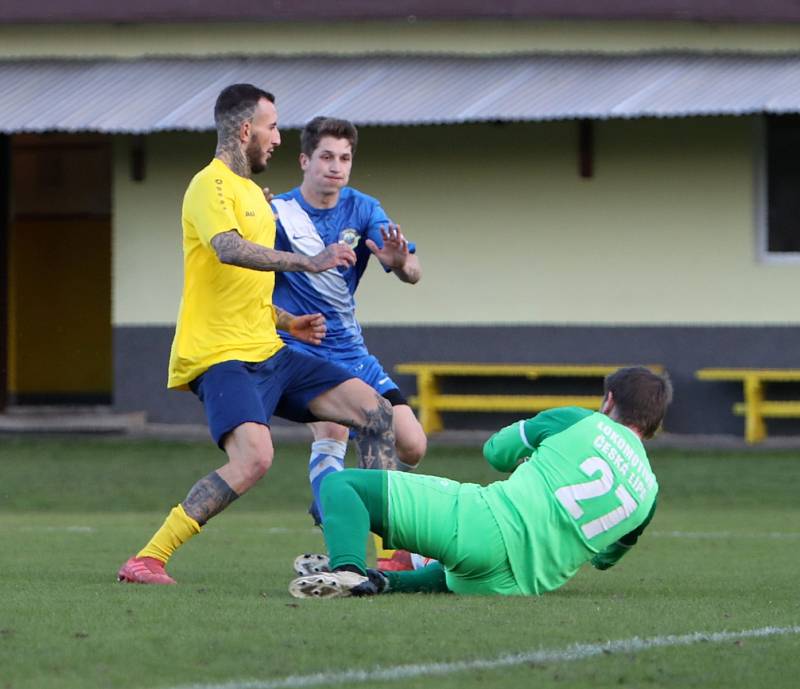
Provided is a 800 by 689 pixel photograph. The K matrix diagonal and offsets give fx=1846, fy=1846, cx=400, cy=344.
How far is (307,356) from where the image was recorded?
825cm

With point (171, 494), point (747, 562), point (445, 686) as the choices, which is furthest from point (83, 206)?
point (445, 686)

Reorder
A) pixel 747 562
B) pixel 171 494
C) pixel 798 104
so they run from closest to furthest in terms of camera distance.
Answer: pixel 747 562
pixel 171 494
pixel 798 104

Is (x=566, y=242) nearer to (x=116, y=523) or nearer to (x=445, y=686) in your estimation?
(x=116, y=523)

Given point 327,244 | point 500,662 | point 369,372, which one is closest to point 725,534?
point 369,372

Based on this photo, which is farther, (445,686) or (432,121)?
(432,121)

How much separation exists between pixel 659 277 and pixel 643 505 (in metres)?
12.5

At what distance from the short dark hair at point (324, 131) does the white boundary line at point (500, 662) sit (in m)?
3.45

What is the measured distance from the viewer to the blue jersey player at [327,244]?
29.0 ft

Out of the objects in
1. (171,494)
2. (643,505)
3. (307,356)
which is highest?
(307,356)

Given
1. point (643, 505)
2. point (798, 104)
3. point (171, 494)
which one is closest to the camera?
point (643, 505)

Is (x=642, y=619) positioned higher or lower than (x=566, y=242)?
lower

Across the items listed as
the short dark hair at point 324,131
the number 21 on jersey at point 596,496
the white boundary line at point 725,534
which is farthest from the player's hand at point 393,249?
the white boundary line at point 725,534

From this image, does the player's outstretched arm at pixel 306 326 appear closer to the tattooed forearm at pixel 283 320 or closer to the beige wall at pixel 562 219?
the tattooed forearm at pixel 283 320

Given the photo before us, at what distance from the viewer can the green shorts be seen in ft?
22.6
